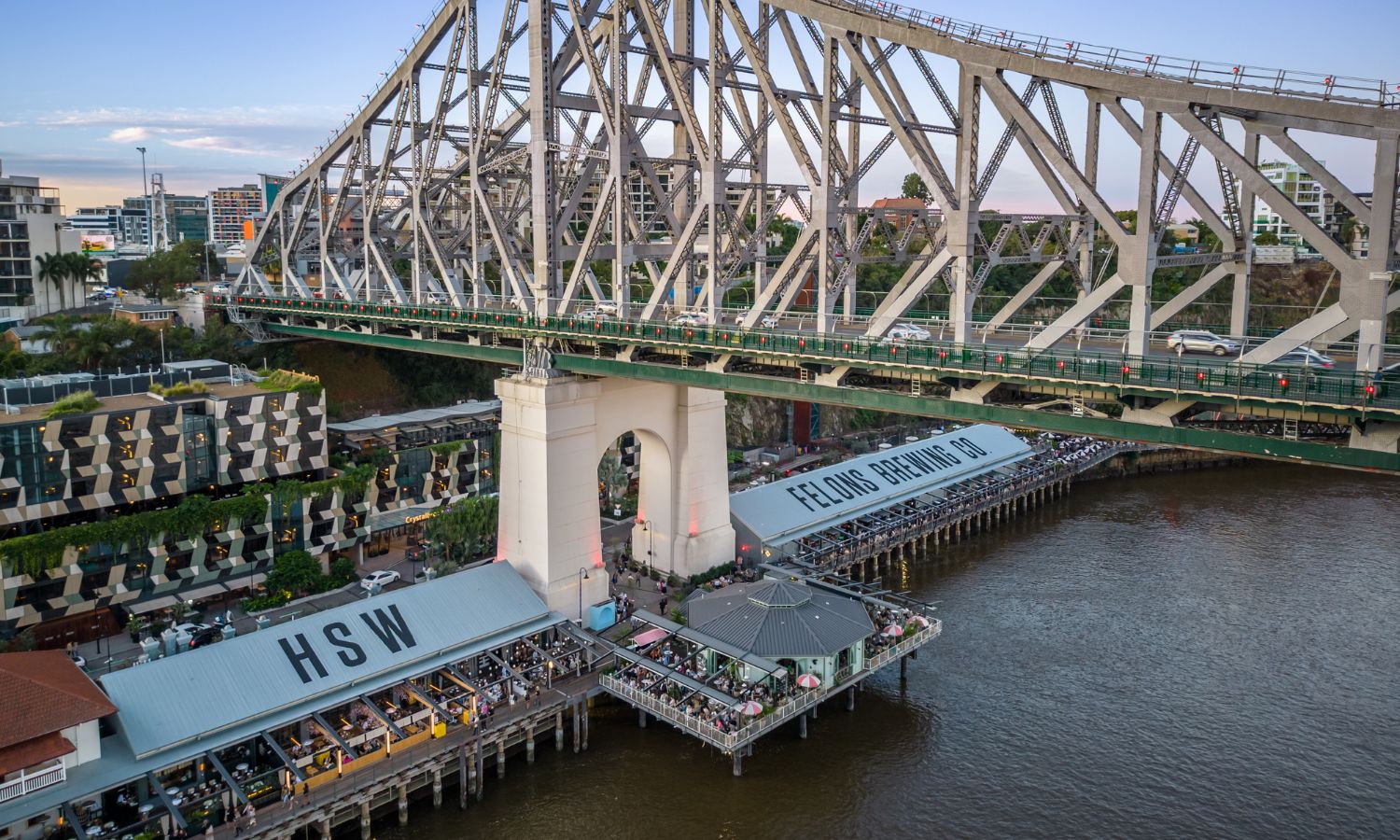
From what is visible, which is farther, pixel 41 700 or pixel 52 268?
pixel 52 268

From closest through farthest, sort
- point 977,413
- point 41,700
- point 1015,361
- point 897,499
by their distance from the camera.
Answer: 1. point 41,700
2. point 1015,361
3. point 977,413
4. point 897,499

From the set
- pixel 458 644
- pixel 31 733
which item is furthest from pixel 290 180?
pixel 31 733

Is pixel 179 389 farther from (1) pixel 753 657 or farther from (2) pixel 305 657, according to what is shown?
(1) pixel 753 657

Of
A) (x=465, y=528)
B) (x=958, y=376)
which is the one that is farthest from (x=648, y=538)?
(x=958, y=376)

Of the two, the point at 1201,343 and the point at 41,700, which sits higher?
the point at 1201,343

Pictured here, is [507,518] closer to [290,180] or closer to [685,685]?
[685,685]

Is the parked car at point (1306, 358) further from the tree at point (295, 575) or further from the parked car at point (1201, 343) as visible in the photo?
the tree at point (295, 575)

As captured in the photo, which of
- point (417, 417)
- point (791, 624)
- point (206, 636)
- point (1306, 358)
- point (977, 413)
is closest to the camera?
point (1306, 358)
